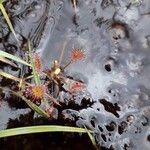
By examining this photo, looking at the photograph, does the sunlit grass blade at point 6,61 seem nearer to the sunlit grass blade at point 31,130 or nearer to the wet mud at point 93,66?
the wet mud at point 93,66

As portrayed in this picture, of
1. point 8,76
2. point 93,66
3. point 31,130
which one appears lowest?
point 31,130

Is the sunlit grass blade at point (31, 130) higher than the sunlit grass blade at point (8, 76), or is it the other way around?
the sunlit grass blade at point (8, 76)

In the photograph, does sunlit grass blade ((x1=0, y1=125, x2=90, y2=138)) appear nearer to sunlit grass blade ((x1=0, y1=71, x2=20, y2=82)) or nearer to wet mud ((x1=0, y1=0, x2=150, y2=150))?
wet mud ((x1=0, y1=0, x2=150, y2=150))

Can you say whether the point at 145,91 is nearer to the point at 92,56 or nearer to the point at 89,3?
the point at 92,56

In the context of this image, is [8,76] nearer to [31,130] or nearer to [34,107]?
[34,107]

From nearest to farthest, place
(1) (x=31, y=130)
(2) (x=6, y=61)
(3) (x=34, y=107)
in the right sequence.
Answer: (1) (x=31, y=130), (3) (x=34, y=107), (2) (x=6, y=61)

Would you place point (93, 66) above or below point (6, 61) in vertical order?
above

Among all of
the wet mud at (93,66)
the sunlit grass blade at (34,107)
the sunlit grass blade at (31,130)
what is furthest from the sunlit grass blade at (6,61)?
the sunlit grass blade at (31,130)

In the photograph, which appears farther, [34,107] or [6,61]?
[6,61]

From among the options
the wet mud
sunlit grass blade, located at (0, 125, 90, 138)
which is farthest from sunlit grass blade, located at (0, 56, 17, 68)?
sunlit grass blade, located at (0, 125, 90, 138)

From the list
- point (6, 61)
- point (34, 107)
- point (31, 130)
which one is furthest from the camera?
point (6, 61)

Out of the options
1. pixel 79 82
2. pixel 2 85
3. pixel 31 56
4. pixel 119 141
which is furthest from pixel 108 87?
pixel 2 85

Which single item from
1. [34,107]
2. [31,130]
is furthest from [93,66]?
[31,130]
